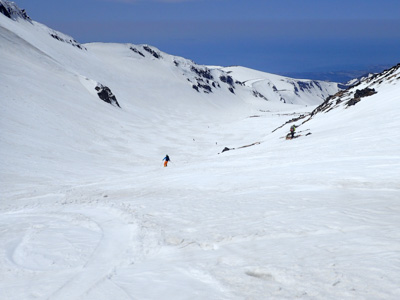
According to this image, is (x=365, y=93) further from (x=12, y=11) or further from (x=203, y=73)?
(x=203, y=73)

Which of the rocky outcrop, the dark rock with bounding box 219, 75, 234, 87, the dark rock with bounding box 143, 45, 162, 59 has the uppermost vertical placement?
the dark rock with bounding box 219, 75, 234, 87

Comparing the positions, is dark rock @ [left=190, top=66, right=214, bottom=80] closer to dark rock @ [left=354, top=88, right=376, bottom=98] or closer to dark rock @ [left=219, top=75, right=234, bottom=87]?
dark rock @ [left=219, top=75, right=234, bottom=87]

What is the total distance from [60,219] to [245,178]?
894 cm

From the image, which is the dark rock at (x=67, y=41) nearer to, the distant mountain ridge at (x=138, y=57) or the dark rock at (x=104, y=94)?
the distant mountain ridge at (x=138, y=57)

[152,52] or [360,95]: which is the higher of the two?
[152,52]

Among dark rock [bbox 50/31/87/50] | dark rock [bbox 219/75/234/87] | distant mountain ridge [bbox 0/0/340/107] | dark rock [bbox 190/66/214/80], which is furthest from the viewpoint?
dark rock [bbox 219/75/234/87]

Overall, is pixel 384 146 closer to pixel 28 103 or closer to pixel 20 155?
pixel 20 155

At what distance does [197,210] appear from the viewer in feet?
41.5

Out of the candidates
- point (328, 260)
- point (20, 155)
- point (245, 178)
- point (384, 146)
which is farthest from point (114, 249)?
point (20, 155)

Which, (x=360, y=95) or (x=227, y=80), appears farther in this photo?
(x=227, y=80)

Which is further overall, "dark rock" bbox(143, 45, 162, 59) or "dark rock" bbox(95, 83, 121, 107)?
"dark rock" bbox(143, 45, 162, 59)

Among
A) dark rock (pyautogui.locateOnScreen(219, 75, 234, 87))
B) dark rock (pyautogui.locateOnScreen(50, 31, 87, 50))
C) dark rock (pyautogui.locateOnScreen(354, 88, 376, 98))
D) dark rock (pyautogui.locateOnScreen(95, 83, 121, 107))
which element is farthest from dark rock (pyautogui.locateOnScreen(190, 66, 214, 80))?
dark rock (pyautogui.locateOnScreen(354, 88, 376, 98))

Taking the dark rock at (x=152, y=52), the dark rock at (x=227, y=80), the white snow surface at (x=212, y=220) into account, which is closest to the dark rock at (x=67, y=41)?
the dark rock at (x=152, y=52)

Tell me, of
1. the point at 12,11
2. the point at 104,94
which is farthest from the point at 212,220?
the point at 12,11
